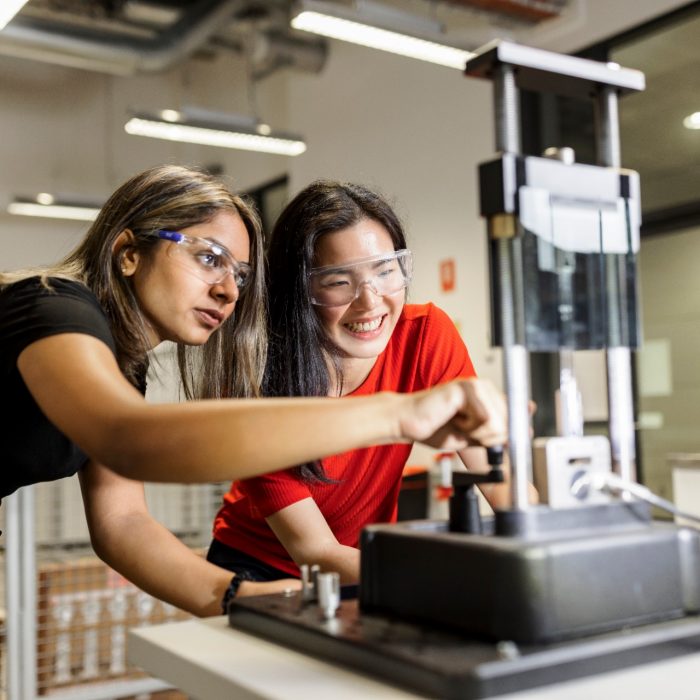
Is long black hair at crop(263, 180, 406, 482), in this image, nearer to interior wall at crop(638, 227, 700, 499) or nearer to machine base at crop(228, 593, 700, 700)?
machine base at crop(228, 593, 700, 700)

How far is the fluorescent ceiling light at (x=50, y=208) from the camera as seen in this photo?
6906mm

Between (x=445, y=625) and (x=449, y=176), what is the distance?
15.7 feet

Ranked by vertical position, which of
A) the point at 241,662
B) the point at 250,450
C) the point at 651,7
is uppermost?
the point at 651,7

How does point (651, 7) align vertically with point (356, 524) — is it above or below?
above

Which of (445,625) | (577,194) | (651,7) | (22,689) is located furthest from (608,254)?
(651,7)

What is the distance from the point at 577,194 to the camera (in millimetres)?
851

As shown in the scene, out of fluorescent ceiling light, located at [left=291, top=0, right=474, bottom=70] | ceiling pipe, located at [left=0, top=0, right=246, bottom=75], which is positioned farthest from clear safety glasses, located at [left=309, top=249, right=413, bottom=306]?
ceiling pipe, located at [left=0, top=0, right=246, bottom=75]

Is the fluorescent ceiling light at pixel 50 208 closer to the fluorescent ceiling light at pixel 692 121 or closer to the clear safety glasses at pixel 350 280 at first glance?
the fluorescent ceiling light at pixel 692 121

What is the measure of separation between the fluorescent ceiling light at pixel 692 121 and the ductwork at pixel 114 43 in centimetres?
306

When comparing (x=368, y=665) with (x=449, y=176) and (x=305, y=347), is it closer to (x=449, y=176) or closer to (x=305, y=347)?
(x=305, y=347)

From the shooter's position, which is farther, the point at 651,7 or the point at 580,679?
the point at 651,7

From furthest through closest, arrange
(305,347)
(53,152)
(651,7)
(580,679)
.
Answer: (53,152)
(651,7)
(305,347)
(580,679)

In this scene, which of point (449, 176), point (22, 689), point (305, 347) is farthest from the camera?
point (449, 176)

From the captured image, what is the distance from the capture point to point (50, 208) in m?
7.29
